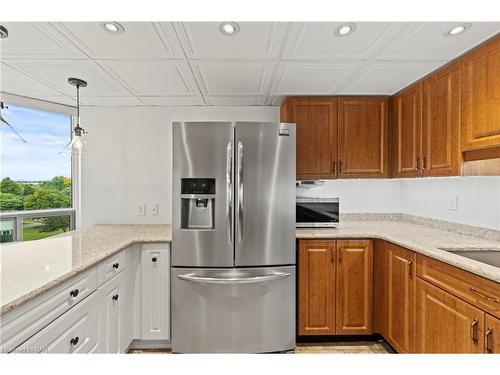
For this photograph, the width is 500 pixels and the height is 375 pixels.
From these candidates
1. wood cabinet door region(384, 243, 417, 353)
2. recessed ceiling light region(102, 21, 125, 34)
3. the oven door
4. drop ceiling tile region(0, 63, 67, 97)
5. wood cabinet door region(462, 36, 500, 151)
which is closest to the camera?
recessed ceiling light region(102, 21, 125, 34)

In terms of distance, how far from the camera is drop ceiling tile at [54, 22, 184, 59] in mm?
1606

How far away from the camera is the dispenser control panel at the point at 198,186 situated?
2.30 m

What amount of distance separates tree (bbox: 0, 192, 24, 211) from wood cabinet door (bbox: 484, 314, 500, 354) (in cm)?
350

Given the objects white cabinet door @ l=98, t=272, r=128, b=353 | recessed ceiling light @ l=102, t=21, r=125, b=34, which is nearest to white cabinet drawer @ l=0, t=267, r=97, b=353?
white cabinet door @ l=98, t=272, r=128, b=353

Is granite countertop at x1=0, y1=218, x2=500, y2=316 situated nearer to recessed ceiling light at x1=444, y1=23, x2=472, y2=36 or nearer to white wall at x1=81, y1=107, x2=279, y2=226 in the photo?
white wall at x1=81, y1=107, x2=279, y2=226

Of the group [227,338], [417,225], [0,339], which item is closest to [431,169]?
[417,225]

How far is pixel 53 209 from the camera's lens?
302 cm

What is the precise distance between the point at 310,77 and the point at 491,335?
1.95 m

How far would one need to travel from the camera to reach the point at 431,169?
2.31 metres

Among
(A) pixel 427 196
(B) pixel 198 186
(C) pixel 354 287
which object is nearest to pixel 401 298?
(C) pixel 354 287

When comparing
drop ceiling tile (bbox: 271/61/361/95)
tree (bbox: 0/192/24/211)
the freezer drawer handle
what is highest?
drop ceiling tile (bbox: 271/61/361/95)

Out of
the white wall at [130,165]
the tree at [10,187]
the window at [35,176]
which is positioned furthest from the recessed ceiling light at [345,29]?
the tree at [10,187]

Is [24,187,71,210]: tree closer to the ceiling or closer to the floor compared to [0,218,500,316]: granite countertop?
closer to the ceiling

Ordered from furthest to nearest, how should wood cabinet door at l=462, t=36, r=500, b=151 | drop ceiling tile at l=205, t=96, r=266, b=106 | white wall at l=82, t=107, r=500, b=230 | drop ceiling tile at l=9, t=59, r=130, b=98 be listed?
white wall at l=82, t=107, r=500, b=230 < drop ceiling tile at l=205, t=96, r=266, b=106 < drop ceiling tile at l=9, t=59, r=130, b=98 < wood cabinet door at l=462, t=36, r=500, b=151
